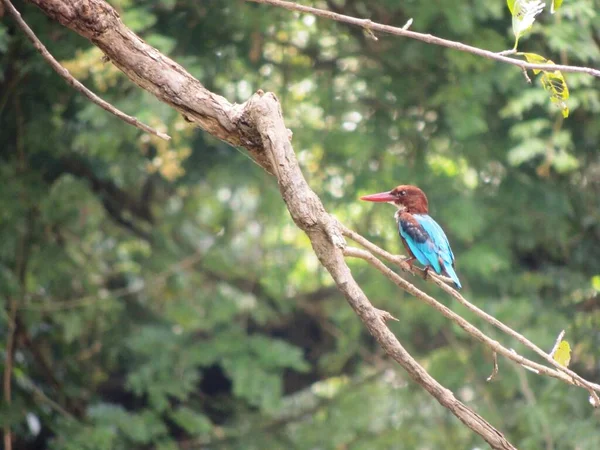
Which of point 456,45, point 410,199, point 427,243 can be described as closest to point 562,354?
point 456,45

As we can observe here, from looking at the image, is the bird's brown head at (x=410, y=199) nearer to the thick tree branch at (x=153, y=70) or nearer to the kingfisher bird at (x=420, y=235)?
the kingfisher bird at (x=420, y=235)

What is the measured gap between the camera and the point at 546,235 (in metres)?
5.99

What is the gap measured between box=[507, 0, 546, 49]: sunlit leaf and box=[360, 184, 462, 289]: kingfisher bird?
4.17 feet

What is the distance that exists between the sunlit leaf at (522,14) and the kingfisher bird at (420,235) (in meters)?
1.27

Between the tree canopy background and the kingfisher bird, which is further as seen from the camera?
the tree canopy background

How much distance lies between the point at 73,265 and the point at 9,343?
2.59ft

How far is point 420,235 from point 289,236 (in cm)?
299

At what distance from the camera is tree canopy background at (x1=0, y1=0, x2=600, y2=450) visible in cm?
528

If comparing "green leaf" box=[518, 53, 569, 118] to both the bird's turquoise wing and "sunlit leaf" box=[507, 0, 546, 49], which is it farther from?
the bird's turquoise wing

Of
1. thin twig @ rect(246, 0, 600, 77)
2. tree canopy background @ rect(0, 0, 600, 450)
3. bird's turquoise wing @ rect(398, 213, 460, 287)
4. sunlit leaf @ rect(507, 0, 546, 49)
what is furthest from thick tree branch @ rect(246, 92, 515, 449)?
tree canopy background @ rect(0, 0, 600, 450)

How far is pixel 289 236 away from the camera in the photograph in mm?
6758

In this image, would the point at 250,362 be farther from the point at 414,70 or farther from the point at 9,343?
the point at 414,70

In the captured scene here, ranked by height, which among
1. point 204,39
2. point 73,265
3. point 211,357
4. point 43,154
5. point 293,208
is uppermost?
point 293,208

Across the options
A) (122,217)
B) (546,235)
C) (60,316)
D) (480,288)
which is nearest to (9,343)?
(60,316)
